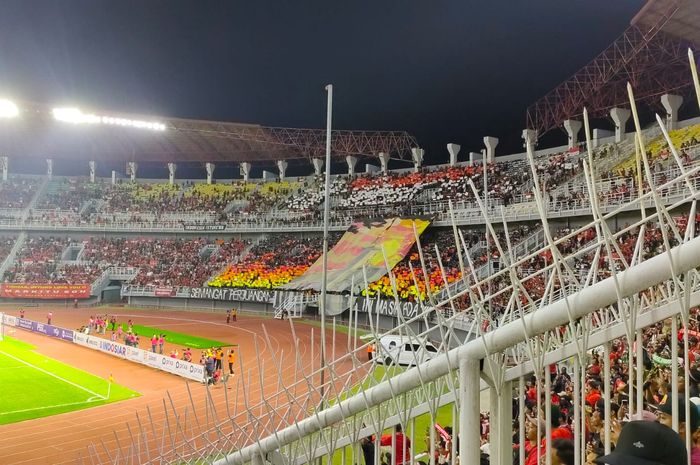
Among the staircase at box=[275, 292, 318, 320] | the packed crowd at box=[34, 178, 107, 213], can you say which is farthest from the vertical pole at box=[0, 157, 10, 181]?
the staircase at box=[275, 292, 318, 320]

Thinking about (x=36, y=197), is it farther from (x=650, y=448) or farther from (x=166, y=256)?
(x=650, y=448)

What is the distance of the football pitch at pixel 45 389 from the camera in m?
18.7

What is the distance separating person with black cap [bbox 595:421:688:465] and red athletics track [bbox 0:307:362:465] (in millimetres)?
2543

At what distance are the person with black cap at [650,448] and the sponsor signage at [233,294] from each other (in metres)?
42.5

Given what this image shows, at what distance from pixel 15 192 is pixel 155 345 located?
47.8 m

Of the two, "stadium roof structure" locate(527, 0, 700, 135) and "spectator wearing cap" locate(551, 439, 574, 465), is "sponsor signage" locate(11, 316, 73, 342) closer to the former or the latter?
"spectator wearing cap" locate(551, 439, 574, 465)

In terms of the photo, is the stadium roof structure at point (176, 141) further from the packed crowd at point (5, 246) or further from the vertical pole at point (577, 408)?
the vertical pole at point (577, 408)

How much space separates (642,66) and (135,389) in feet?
110

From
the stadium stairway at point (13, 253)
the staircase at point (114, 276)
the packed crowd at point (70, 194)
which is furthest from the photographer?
the packed crowd at point (70, 194)

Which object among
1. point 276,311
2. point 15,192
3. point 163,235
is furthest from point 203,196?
point 276,311

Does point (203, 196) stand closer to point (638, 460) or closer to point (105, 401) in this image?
point (105, 401)

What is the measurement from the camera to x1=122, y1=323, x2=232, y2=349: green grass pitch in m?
31.0

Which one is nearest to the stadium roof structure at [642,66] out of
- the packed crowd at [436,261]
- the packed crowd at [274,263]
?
the packed crowd at [436,261]

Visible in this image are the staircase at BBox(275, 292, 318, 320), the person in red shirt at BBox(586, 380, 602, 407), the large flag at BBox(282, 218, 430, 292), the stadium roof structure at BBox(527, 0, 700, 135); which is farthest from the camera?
the staircase at BBox(275, 292, 318, 320)
